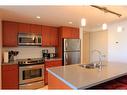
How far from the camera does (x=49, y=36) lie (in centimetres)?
447

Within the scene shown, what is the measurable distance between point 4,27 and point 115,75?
3214 mm

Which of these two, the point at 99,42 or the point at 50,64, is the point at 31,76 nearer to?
the point at 50,64

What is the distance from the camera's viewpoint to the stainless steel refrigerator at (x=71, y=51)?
4.38 meters

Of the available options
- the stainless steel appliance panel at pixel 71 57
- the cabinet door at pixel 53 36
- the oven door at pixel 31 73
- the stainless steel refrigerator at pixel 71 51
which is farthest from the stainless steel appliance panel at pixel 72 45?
the oven door at pixel 31 73

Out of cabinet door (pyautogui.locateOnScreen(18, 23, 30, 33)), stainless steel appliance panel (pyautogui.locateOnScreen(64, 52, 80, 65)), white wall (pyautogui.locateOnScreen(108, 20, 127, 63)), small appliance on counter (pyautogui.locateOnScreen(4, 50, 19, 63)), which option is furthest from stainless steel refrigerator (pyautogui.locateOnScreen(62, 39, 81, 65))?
small appliance on counter (pyautogui.locateOnScreen(4, 50, 19, 63))

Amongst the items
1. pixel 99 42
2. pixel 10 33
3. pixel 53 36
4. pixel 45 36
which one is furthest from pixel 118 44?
pixel 10 33

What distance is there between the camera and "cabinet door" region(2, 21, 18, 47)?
11.7 ft

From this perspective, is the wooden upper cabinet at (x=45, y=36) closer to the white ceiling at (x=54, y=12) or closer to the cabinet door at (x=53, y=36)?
the cabinet door at (x=53, y=36)

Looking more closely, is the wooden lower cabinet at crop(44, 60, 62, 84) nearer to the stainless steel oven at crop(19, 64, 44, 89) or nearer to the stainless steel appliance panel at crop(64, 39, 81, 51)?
the stainless steel oven at crop(19, 64, 44, 89)

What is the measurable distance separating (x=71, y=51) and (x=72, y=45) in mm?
229

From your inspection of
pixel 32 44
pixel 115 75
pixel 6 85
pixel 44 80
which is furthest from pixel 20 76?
pixel 115 75

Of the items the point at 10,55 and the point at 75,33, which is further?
the point at 75,33

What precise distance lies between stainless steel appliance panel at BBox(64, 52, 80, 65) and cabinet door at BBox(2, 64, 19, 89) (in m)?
1.75
